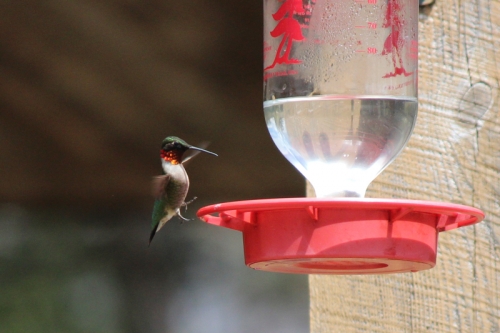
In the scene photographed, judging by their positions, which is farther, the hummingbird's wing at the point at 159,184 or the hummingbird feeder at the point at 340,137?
the hummingbird's wing at the point at 159,184

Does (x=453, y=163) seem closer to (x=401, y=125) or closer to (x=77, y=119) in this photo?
(x=401, y=125)

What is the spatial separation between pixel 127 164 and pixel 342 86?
9.69 ft

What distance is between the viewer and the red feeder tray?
1.04 metres

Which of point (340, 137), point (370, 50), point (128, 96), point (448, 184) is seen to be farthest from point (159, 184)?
point (128, 96)

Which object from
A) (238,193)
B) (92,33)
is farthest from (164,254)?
(92,33)

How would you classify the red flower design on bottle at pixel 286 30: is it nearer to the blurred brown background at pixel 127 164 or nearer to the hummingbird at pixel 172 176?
the hummingbird at pixel 172 176

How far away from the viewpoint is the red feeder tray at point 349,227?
1.04 m

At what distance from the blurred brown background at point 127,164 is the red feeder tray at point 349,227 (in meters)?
1.86

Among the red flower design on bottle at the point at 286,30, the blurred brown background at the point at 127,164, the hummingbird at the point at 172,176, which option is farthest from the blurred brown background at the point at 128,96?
the red flower design on bottle at the point at 286,30

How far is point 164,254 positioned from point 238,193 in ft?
3.93

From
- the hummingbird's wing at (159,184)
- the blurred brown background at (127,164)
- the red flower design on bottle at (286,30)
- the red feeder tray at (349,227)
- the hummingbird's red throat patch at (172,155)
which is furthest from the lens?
the blurred brown background at (127,164)

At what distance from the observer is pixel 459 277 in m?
1.29

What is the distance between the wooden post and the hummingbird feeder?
0.16ft

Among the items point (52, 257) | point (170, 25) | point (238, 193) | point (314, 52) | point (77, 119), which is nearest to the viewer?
point (314, 52)
